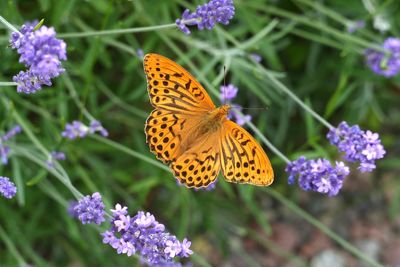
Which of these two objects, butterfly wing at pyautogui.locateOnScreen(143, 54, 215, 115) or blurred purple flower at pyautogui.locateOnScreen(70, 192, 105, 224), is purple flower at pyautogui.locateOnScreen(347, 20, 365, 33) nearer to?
butterfly wing at pyautogui.locateOnScreen(143, 54, 215, 115)

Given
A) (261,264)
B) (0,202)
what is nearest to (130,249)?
(0,202)

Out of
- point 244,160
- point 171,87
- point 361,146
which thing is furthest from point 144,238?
point 361,146

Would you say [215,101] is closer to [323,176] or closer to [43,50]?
[323,176]

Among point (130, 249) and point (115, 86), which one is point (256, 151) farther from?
point (115, 86)

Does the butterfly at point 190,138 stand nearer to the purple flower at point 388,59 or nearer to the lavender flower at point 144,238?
the lavender flower at point 144,238

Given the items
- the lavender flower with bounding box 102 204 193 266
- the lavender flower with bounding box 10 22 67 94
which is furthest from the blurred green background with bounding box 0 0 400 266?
the lavender flower with bounding box 10 22 67 94

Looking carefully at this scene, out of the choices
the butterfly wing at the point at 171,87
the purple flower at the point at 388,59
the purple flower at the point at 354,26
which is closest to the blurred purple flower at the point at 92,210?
the butterfly wing at the point at 171,87
